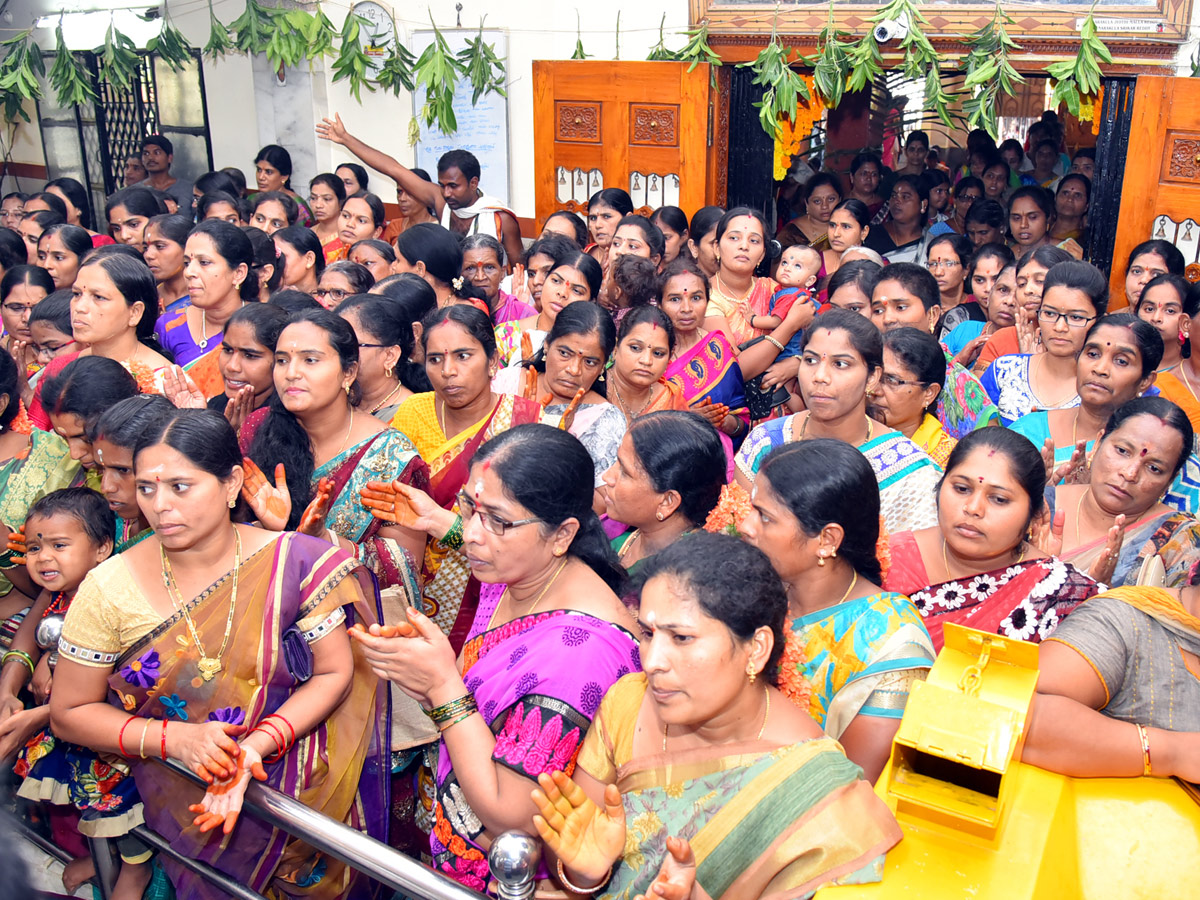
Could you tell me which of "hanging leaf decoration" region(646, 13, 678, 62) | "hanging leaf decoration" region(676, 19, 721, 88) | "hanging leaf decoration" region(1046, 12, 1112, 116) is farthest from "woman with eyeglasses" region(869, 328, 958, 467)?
"hanging leaf decoration" region(646, 13, 678, 62)

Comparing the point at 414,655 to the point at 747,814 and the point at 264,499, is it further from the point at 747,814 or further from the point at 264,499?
the point at 264,499

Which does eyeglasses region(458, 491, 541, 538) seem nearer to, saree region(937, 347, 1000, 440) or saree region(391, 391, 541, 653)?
saree region(391, 391, 541, 653)

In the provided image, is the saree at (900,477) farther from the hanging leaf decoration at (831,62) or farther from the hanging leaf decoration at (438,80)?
the hanging leaf decoration at (438,80)

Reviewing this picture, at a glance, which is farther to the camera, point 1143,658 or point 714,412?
point 714,412

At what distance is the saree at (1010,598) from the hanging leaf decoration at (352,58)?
22.4 ft

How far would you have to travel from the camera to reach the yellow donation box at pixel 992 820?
141 cm

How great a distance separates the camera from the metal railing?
158cm

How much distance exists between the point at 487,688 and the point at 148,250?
3629mm

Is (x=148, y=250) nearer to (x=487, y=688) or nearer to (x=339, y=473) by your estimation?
(x=339, y=473)

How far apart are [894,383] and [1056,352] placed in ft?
2.90

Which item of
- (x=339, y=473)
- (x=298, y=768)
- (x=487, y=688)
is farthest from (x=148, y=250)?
(x=487, y=688)

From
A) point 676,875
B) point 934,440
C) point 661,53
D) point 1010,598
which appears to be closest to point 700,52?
point 661,53

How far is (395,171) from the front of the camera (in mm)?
6898

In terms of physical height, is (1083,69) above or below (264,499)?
above
